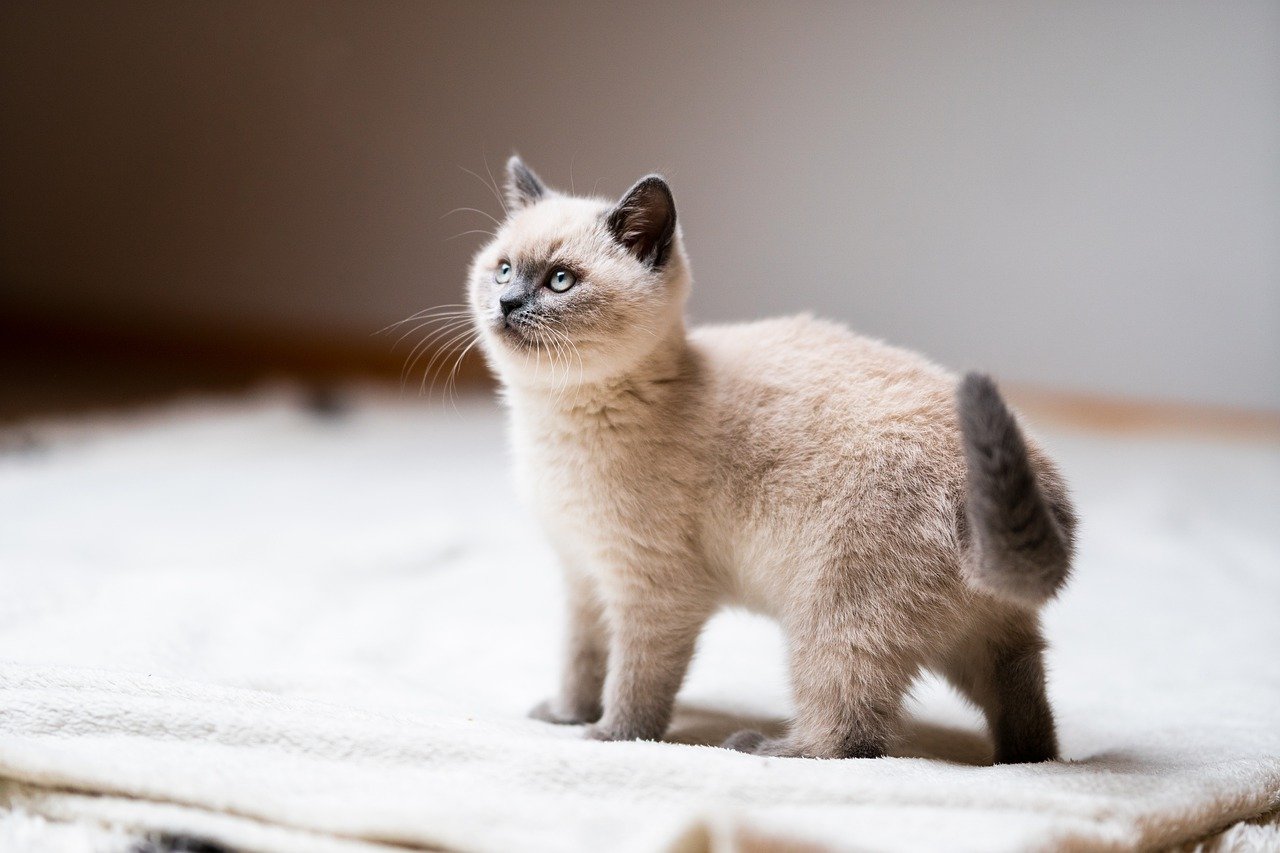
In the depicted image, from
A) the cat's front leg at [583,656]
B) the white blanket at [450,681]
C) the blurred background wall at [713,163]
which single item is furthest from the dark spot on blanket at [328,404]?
the cat's front leg at [583,656]

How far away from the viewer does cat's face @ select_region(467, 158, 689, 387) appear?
52.1 inches

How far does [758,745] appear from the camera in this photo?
1.23 meters

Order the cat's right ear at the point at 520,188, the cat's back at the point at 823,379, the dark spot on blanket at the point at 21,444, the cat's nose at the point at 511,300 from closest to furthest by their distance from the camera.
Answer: the cat's back at the point at 823,379
the cat's nose at the point at 511,300
the cat's right ear at the point at 520,188
the dark spot on blanket at the point at 21,444

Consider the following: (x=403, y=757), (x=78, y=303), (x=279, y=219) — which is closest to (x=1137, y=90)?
(x=279, y=219)

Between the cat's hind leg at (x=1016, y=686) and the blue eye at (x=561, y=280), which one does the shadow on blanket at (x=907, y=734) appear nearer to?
the cat's hind leg at (x=1016, y=686)

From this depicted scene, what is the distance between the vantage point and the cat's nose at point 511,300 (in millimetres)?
1320

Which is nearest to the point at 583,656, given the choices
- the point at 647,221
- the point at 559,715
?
the point at 559,715

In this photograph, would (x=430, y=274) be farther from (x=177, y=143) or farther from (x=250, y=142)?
(x=177, y=143)

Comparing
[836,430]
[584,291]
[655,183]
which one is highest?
[655,183]

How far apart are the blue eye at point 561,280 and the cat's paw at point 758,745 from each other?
59cm

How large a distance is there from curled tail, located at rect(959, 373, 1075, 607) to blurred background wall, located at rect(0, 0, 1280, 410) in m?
2.38

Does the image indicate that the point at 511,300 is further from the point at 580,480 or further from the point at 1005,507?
the point at 1005,507

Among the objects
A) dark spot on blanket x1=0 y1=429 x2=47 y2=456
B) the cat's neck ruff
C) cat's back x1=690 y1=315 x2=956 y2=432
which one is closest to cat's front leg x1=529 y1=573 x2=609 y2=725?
the cat's neck ruff

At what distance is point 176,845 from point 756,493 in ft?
2.26
